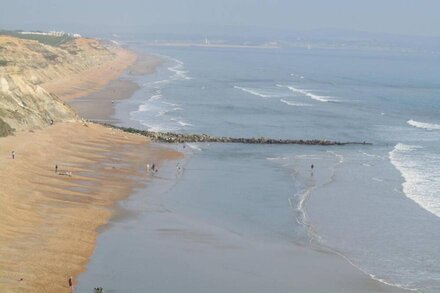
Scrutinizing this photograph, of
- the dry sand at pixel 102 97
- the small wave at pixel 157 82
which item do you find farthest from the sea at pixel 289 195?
the small wave at pixel 157 82

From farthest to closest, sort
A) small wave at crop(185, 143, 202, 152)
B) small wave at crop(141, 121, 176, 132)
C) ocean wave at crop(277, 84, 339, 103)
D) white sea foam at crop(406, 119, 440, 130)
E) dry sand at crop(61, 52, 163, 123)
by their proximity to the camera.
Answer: ocean wave at crop(277, 84, 339, 103)
dry sand at crop(61, 52, 163, 123)
white sea foam at crop(406, 119, 440, 130)
small wave at crop(141, 121, 176, 132)
small wave at crop(185, 143, 202, 152)

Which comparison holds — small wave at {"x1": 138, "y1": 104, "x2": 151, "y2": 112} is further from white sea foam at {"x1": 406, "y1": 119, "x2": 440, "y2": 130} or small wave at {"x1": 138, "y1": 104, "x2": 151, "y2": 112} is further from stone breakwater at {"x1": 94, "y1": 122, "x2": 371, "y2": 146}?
white sea foam at {"x1": 406, "y1": 119, "x2": 440, "y2": 130}

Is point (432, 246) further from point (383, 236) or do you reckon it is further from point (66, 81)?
point (66, 81)

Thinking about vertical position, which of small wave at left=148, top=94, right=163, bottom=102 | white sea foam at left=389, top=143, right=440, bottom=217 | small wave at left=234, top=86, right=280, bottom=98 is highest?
small wave at left=234, top=86, right=280, bottom=98

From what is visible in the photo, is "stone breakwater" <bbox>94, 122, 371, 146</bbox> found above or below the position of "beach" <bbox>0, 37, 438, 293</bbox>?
above

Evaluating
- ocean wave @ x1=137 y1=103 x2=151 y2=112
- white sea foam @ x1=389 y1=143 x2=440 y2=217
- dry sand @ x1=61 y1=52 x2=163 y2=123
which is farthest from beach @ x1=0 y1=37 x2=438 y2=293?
ocean wave @ x1=137 y1=103 x2=151 y2=112

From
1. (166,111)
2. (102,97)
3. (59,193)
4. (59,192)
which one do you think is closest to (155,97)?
(102,97)

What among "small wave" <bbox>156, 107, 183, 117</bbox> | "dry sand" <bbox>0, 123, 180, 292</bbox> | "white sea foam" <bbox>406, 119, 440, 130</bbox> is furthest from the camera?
"small wave" <bbox>156, 107, 183, 117</bbox>
